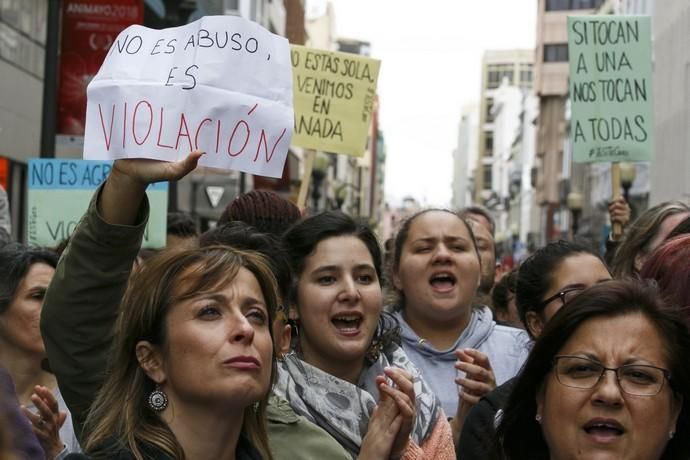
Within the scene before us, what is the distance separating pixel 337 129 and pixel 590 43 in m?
2.12

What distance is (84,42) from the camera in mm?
11992

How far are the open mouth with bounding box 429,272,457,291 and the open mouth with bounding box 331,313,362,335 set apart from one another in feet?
3.58

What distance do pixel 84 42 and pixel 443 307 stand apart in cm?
683

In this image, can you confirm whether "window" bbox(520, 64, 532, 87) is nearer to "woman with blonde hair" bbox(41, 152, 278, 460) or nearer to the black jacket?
the black jacket

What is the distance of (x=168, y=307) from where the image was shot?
3559 mm

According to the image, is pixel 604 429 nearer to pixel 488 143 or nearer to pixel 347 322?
pixel 347 322

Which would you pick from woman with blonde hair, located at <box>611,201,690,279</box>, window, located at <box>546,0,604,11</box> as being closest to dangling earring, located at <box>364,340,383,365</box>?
woman with blonde hair, located at <box>611,201,690,279</box>

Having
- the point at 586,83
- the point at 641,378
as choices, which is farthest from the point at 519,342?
the point at 586,83

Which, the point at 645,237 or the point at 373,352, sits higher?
the point at 645,237

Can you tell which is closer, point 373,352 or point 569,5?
point 373,352

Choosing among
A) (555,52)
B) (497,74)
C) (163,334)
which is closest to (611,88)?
(163,334)

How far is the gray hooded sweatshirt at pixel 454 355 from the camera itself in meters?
5.86

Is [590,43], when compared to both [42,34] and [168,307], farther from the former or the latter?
[42,34]

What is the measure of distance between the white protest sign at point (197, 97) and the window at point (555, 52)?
3302 inches
